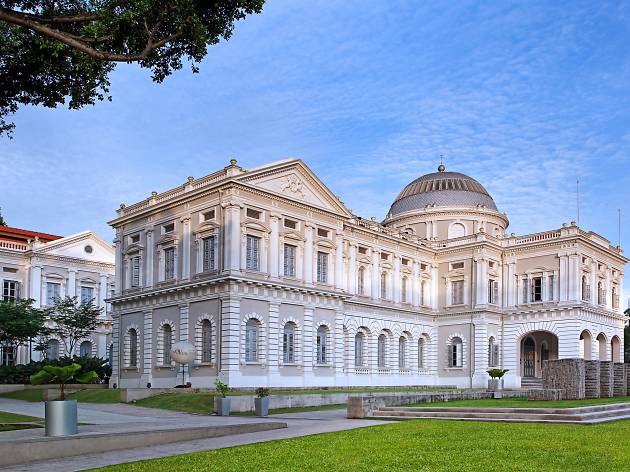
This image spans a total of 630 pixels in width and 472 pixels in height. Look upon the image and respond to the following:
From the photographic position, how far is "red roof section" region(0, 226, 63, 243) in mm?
59500

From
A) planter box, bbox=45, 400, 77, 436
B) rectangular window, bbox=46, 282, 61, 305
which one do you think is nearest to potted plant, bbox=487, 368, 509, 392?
planter box, bbox=45, 400, 77, 436

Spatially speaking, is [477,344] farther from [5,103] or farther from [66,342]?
[5,103]

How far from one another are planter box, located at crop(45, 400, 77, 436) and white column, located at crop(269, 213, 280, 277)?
2264 centimetres

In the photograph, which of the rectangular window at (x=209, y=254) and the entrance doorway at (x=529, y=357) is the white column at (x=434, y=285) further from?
the rectangular window at (x=209, y=254)

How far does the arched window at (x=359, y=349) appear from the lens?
158 feet

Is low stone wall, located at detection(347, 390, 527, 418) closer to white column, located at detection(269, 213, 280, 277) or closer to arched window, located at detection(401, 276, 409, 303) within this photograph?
white column, located at detection(269, 213, 280, 277)

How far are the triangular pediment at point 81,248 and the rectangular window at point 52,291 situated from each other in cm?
250

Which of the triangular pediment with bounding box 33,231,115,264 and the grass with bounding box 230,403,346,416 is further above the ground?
the triangular pediment with bounding box 33,231,115,264

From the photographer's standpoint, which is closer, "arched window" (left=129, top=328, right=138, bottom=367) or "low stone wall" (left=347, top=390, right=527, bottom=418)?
"low stone wall" (left=347, top=390, right=527, bottom=418)

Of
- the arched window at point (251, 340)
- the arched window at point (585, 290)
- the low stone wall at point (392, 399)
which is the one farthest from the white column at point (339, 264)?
the arched window at point (585, 290)

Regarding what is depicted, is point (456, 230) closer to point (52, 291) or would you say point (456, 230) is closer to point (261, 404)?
point (52, 291)

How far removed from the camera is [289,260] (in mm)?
40312

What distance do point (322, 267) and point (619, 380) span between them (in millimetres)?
17576

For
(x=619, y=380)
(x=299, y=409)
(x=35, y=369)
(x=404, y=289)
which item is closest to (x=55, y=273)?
(x=35, y=369)
